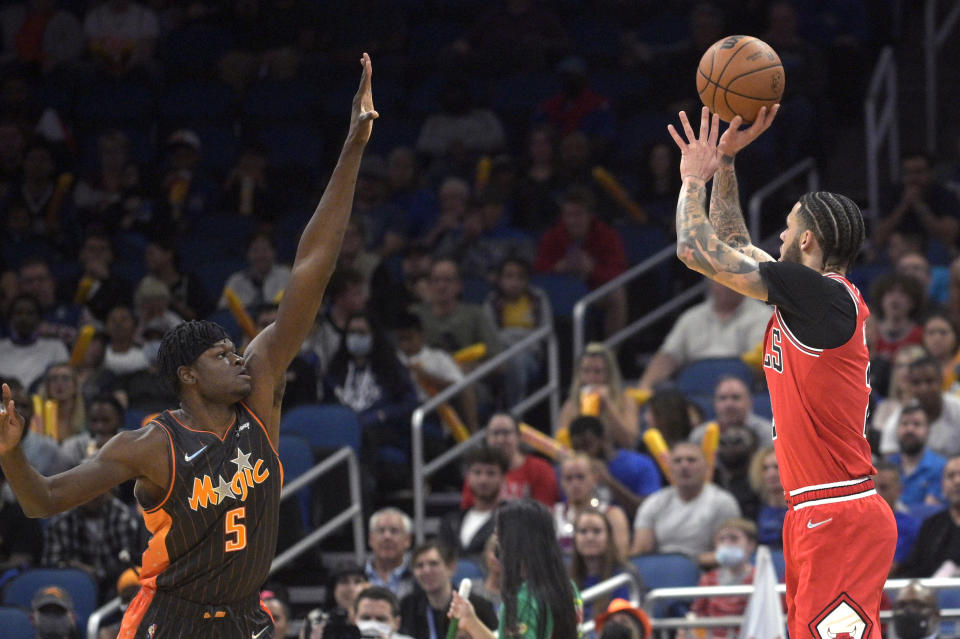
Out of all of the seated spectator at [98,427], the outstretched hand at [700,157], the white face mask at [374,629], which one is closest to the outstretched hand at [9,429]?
the outstretched hand at [700,157]

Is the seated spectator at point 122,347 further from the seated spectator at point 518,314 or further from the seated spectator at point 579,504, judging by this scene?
the seated spectator at point 579,504

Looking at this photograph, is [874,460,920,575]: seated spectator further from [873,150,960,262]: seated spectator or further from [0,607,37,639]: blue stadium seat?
[0,607,37,639]: blue stadium seat

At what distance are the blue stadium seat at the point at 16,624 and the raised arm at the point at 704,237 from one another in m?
4.58

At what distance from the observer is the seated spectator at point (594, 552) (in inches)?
316

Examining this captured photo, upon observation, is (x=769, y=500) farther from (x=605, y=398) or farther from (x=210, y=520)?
(x=210, y=520)

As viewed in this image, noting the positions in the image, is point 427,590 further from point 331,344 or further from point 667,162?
point 667,162

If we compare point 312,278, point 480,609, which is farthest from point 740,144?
point 480,609

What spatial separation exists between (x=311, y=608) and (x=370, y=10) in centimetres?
738

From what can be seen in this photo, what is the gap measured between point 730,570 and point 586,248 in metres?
4.18

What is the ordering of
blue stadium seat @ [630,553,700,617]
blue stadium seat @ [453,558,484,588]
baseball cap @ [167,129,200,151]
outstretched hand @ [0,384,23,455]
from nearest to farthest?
outstretched hand @ [0,384,23,455]
blue stadium seat @ [630,553,700,617]
blue stadium seat @ [453,558,484,588]
baseball cap @ [167,129,200,151]

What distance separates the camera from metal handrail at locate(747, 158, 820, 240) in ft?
37.3

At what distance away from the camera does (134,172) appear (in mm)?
13180

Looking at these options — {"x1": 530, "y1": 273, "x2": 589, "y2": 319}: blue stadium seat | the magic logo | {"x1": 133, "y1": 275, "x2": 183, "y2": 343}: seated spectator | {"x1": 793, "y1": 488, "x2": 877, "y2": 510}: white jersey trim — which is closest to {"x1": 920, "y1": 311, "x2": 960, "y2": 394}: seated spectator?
{"x1": 530, "y1": 273, "x2": 589, "y2": 319}: blue stadium seat

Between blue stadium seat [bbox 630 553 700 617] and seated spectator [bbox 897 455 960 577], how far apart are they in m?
1.10
